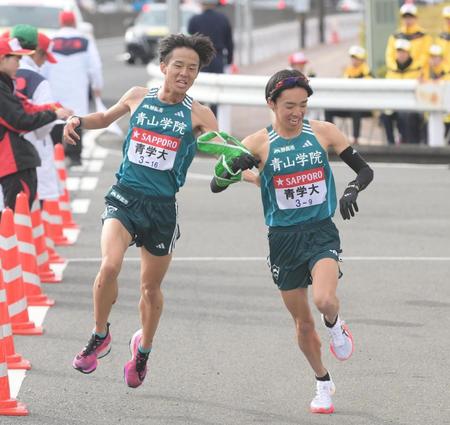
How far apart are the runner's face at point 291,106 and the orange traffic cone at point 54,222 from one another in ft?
22.1

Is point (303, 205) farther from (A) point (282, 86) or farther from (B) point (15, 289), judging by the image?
(B) point (15, 289)

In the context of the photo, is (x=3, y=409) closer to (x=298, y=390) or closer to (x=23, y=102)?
(x=298, y=390)

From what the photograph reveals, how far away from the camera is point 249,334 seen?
36.7ft

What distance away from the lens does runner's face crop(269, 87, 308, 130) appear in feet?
28.0

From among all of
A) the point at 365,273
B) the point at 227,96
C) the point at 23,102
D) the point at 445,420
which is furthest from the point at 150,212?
the point at 227,96

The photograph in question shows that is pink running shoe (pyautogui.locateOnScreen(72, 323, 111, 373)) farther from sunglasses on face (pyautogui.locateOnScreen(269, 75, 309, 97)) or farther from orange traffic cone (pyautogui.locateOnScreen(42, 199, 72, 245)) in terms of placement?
orange traffic cone (pyautogui.locateOnScreen(42, 199, 72, 245))

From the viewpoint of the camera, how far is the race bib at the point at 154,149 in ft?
30.1

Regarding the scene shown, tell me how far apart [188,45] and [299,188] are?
3.70 feet

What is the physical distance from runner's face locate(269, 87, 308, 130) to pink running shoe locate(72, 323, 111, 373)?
167 centimetres

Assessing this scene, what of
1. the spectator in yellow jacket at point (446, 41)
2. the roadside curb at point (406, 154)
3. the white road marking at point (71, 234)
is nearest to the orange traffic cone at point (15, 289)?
the white road marking at point (71, 234)

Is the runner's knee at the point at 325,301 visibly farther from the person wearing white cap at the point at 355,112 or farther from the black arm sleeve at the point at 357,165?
the person wearing white cap at the point at 355,112

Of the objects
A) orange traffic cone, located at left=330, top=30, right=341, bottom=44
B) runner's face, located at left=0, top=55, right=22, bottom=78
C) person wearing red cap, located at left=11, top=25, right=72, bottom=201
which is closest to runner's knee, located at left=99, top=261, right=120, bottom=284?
person wearing red cap, located at left=11, top=25, right=72, bottom=201

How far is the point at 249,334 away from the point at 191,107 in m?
2.46

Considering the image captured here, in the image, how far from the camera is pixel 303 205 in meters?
8.77
